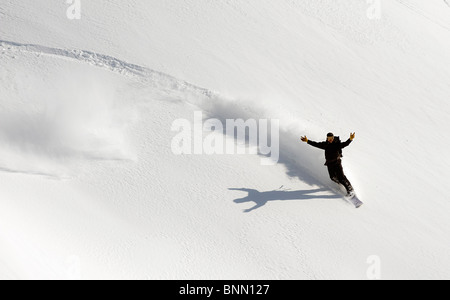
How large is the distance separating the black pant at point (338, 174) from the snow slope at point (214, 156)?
36cm

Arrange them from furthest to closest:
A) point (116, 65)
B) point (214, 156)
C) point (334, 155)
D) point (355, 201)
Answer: point (116, 65) → point (214, 156) → point (355, 201) → point (334, 155)

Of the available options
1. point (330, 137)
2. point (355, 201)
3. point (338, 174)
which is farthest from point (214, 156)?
point (355, 201)

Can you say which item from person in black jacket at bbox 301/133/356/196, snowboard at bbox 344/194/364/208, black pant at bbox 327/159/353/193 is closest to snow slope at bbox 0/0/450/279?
snowboard at bbox 344/194/364/208

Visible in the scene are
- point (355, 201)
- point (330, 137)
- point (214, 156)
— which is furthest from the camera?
point (214, 156)

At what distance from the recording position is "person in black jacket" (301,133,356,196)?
9461mm

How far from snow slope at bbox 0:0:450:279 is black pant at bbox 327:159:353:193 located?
1.17ft

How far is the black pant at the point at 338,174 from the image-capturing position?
9555 mm

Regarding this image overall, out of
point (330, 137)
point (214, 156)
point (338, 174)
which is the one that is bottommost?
point (338, 174)

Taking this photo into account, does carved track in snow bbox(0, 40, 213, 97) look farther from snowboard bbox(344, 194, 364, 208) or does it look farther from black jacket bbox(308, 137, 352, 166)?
snowboard bbox(344, 194, 364, 208)

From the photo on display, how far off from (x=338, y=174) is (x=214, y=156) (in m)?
2.74

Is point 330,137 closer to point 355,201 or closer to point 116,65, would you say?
point 355,201

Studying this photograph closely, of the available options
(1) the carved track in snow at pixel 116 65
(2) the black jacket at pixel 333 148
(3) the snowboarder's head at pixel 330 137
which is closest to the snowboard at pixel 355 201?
(2) the black jacket at pixel 333 148

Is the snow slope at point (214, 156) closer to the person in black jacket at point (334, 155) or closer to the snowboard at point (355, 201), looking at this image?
the snowboard at point (355, 201)

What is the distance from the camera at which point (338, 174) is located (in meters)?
9.60
